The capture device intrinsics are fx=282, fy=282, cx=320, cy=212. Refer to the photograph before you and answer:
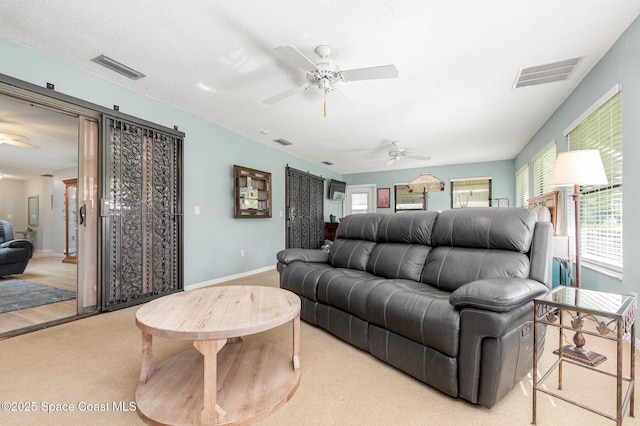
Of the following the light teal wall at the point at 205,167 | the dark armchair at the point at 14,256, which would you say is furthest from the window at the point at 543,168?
the dark armchair at the point at 14,256

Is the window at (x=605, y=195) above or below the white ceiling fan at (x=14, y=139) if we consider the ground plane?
below

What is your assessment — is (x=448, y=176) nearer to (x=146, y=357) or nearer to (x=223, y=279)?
(x=223, y=279)

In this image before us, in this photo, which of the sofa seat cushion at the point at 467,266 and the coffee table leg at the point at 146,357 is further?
the sofa seat cushion at the point at 467,266

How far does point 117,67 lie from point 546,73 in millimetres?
4260

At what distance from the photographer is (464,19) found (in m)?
2.07

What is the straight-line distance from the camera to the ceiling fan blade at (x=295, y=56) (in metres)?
2.01

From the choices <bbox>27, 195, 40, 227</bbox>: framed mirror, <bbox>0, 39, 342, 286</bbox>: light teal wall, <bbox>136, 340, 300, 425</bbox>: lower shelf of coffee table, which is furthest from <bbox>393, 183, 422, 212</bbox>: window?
<bbox>27, 195, 40, 227</bbox>: framed mirror

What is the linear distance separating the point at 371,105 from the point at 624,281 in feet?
9.84

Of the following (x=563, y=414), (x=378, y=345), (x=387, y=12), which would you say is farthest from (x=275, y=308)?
(x=387, y=12)

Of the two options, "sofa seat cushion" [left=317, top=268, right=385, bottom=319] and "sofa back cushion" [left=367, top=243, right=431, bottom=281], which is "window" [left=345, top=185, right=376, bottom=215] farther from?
"sofa seat cushion" [left=317, top=268, right=385, bottom=319]

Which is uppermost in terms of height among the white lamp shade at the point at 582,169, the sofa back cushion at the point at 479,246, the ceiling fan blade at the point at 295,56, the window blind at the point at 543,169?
the ceiling fan blade at the point at 295,56

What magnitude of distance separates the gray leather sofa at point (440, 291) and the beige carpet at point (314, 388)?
0.32ft

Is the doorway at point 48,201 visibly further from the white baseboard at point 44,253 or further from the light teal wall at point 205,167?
the light teal wall at point 205,167

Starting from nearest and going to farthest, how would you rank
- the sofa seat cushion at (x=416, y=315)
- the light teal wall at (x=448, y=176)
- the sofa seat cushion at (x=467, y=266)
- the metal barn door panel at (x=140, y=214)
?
1. the sofa seat cushion at (x=416, y=315)
2. the sofa seat cushion at (x=467, y=266)
3. the metal barn door panel at (x=140, y=214)
4. the light teal wall at (x=448, y=176)
